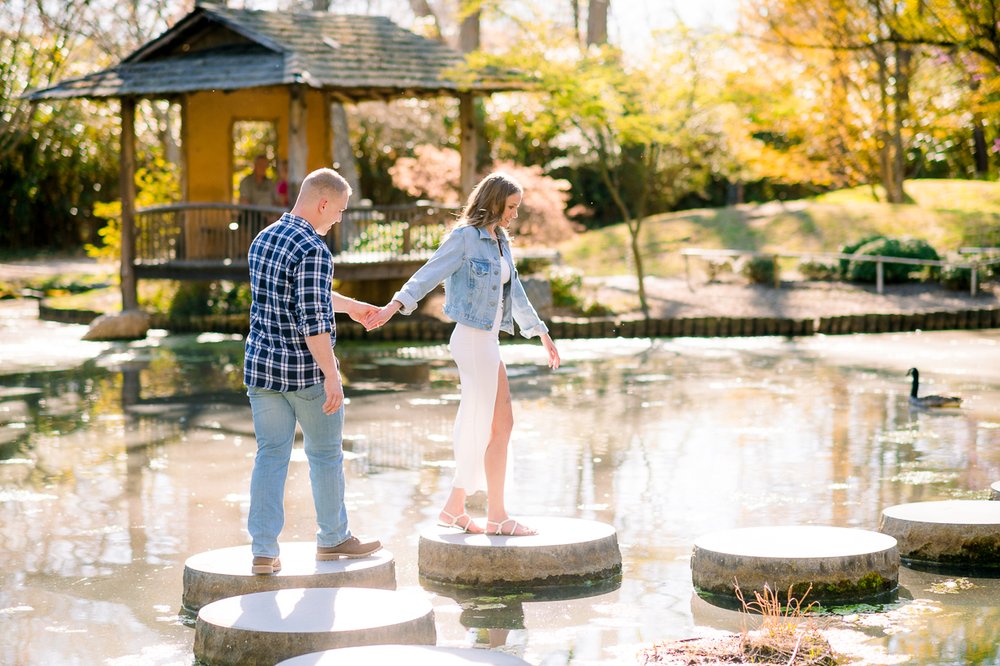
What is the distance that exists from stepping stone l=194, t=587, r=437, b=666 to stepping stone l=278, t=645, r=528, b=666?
247 mm

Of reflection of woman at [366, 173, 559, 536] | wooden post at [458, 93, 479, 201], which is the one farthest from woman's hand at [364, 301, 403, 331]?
wooden post at [458, 93, 479, 201]

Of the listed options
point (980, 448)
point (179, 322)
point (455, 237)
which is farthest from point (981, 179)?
point (455, 237)

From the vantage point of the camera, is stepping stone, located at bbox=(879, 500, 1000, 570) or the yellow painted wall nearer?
stepping stone, located at bbox=(879, 500, 1000, 570)

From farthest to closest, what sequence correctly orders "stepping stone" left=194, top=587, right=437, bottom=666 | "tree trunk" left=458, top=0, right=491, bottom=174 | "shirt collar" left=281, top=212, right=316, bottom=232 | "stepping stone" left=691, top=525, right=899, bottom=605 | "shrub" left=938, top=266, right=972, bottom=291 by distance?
"tree trunk" left=458, top=0, right=491, bottom=174, "shrub" left=938, top=266, right=972, bottom=291, "stepping stone" left=691, top=525, right=899, bottom=605, "shirt collar" left=281, top=212, right=316, bottom=232, "stepping stone" left=194, top=587, right=437, bottom=666

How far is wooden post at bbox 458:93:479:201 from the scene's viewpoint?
22438mm

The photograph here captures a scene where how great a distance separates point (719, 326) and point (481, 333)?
1391 centimetres

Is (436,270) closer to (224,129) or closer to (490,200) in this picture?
(490,200)

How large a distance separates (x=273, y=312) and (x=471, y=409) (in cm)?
136

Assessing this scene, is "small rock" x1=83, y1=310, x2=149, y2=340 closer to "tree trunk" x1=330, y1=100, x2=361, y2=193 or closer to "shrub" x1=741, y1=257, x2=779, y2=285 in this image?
"tree trunk" x1=330, y1=100, x2=361, y2=193

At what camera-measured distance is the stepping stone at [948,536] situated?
6.86 metres

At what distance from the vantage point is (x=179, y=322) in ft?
71.7

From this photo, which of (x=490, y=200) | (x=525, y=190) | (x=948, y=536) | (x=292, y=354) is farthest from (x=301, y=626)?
(x=525, y=190)

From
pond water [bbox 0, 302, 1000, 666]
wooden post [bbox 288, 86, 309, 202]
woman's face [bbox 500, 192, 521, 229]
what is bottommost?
pond water [bbox 0, 302, 1000, 666]

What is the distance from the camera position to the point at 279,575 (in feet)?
19.8
